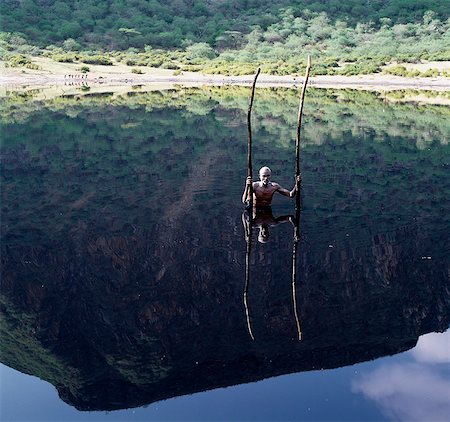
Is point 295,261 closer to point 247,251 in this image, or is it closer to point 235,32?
point 247,251

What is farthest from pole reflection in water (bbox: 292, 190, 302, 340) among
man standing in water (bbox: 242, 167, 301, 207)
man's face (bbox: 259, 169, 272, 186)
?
man's face (bbox: 259, 169, 272, 186)

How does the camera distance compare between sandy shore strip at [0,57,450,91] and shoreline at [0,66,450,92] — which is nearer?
shoreline at [0,66,450,92]

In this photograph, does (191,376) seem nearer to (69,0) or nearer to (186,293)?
(186,293)

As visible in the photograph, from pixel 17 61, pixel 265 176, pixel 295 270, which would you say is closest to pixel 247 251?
pixel 295 270

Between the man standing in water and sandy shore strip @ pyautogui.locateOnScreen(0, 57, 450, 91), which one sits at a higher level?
the man standing in water

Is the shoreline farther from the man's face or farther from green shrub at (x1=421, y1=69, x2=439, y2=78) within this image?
the man's face

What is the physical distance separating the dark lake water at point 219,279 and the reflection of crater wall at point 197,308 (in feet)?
0.12

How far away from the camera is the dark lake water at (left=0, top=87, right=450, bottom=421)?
34.9 ft

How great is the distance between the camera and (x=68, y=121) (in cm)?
3925

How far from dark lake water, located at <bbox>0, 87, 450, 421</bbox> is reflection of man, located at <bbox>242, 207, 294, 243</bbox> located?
13 cm

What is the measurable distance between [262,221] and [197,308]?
565 cm

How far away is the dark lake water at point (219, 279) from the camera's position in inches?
419

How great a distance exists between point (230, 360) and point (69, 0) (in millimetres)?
114477

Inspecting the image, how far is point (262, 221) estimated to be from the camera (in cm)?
1800
